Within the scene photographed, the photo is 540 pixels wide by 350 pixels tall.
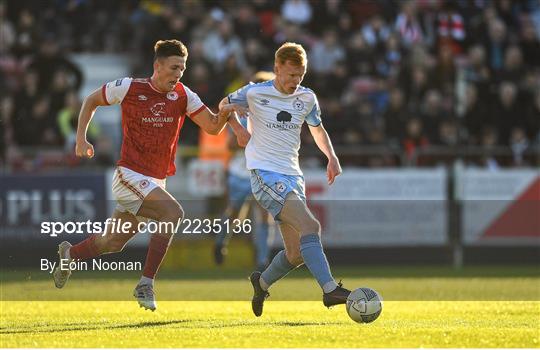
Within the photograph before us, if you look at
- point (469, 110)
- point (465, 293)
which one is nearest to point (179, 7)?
point (469, 110)

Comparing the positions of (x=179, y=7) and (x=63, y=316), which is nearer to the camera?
(x=63, y=316)

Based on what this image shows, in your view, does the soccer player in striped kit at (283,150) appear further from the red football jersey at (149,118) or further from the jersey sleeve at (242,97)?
the red football jersey at (149,118)

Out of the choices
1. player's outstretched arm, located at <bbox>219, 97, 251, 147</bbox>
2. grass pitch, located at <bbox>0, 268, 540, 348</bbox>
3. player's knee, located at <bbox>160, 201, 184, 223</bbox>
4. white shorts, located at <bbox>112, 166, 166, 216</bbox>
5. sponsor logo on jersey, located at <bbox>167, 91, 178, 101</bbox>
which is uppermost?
sponsor logo on jersey, located at <bbox>167, 91, 178, 101</bbox>

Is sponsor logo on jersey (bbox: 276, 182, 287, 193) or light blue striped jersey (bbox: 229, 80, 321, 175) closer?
sponsor logo on jersey (bbox: 276, 182, 287, 193)

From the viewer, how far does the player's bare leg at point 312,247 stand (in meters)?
9.16

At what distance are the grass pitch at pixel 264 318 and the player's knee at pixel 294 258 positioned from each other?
1.52ft

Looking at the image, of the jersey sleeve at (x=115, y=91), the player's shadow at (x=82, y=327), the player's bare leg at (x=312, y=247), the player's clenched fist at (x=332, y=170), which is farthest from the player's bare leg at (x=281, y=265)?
the jersey sleeve at (x=115, y=91)

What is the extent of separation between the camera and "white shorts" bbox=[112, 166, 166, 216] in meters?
10.2

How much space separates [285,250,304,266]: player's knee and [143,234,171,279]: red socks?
1.10 m

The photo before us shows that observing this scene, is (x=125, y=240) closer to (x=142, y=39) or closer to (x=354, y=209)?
(x=354, y=209)

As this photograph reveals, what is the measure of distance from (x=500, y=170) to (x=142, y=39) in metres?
6.69

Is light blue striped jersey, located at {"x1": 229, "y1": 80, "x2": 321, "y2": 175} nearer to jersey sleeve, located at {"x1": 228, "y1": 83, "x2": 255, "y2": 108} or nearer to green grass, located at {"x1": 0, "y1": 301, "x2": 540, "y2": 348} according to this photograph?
jersey sleeve, located at {"x1": 228, "y1": 83, "x2": 255, "y2": 108}

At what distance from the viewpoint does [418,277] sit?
1623 cm
